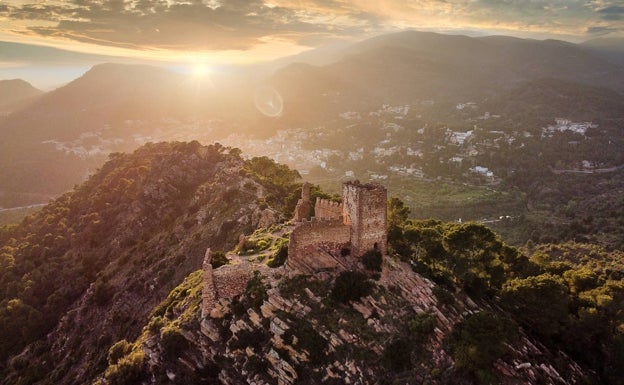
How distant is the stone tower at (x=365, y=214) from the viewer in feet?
121

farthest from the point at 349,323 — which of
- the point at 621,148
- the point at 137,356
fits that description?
the point at 621,148

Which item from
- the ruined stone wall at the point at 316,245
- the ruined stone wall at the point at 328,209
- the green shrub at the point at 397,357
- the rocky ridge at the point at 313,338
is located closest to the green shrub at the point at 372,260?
the rocky ridge at the point at 313,338

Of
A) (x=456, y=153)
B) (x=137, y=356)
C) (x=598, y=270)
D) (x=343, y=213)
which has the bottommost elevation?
(x=456, y=153)

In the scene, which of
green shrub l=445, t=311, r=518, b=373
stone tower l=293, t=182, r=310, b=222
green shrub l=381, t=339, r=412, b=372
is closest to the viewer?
green shrub l=381, t=339, r=412, b=372

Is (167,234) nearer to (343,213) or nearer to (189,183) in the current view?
(189,183)

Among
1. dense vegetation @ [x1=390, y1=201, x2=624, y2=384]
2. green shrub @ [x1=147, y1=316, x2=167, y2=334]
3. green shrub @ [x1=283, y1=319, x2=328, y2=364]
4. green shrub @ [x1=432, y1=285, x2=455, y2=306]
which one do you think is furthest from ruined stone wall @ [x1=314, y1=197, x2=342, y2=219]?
green shrub @ [x1=147, y1=316, x2=167, y2=334]

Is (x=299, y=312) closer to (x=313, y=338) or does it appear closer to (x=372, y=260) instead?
(x=313, y=338)

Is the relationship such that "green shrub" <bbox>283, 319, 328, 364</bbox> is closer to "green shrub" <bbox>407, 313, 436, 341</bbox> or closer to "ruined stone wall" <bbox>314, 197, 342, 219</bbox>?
"green shrub" <bbox>407, 313, 436, 341</bbox>

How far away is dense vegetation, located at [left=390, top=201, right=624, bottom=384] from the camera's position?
138 feet

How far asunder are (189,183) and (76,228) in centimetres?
2453

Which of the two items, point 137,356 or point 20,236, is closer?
point 137,356

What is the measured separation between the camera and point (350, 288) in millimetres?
35844

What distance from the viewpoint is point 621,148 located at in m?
171

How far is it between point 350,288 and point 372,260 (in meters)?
3.35
